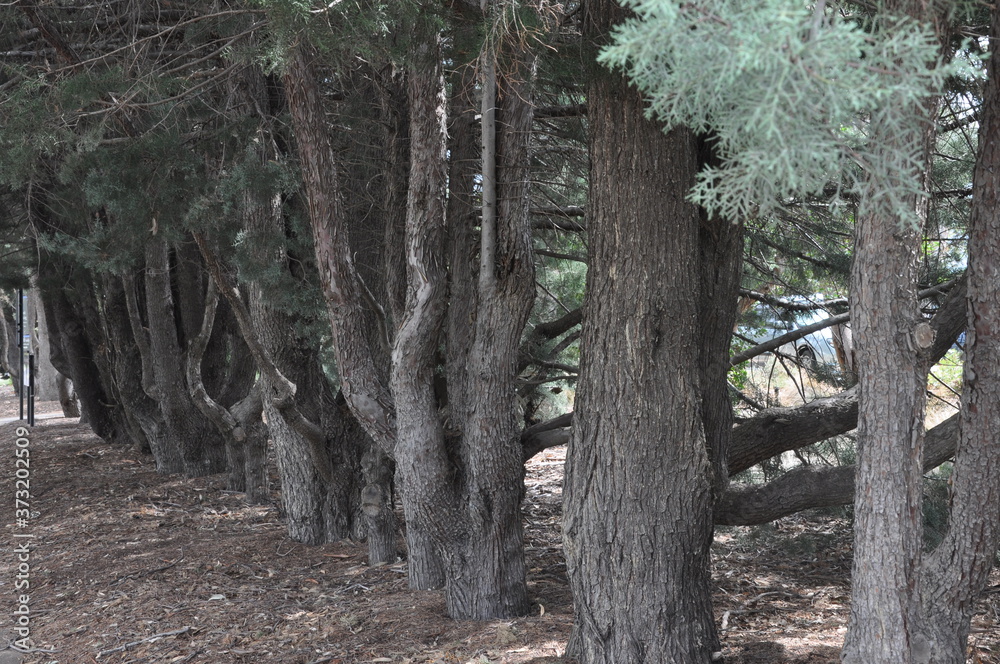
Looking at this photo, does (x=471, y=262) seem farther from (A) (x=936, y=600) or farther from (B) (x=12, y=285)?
(B) (x=12, y=285)

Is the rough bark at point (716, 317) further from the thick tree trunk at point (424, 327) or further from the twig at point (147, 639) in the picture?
the twig at point (147, 639)

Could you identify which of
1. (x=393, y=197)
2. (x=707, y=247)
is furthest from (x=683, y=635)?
(x=393, y=197)

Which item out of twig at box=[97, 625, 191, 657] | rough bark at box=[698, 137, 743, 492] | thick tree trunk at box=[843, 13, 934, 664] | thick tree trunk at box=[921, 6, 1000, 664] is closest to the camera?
thick tree trunk at box=[843, 13, 934, 664]

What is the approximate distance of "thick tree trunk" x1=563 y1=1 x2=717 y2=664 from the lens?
3783mm

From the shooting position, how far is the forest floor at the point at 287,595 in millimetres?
4531

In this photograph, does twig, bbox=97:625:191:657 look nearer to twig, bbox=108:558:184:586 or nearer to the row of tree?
twig, bbox=108:558:184:586

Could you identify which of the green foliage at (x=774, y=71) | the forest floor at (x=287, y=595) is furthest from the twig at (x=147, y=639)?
the green foliage at (x=774, y=71)

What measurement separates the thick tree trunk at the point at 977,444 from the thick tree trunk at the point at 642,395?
3.32 feet

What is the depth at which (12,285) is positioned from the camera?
1038cm

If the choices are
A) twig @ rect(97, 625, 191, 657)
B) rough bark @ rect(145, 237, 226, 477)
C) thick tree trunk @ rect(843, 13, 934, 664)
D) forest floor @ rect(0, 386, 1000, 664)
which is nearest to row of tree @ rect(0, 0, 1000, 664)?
thick tree trunk @ rect(843, 13, 934, 664)

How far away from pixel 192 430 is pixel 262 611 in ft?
16.0

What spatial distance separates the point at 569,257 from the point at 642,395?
2546 mm

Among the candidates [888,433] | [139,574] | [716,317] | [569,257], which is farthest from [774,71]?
[139,574]

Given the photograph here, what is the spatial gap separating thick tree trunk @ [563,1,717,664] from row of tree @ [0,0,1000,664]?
1cm
